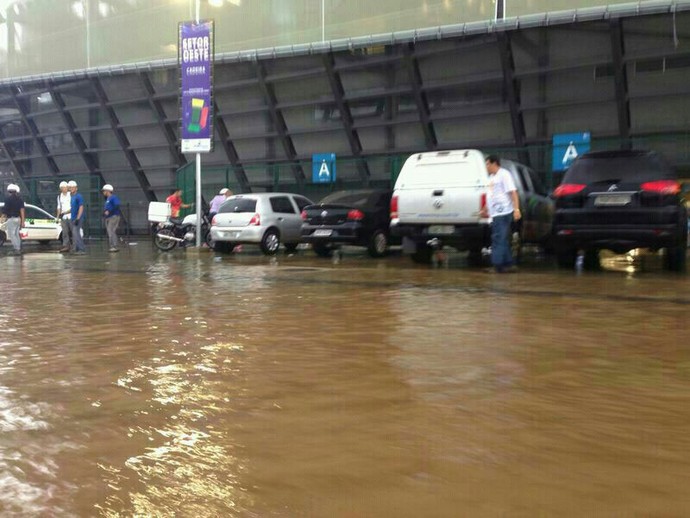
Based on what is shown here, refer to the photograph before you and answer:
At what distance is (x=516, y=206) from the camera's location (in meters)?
10.4

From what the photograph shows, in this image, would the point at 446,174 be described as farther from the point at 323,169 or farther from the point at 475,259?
the point at 323,169

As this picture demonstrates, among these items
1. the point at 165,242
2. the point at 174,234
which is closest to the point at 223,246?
the point at 174,234

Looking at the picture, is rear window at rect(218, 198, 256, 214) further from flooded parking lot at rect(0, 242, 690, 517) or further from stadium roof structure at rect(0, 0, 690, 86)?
flooded parking lot at rect(0, 242, 690, 517)

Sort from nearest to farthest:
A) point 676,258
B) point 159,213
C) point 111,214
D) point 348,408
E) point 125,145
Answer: point 348,408, point 676,258, point 111,214, point 159,213, point 125,145

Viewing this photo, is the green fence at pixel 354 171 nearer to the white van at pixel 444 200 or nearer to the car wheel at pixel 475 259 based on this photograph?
the car wheel at pixel 475 259

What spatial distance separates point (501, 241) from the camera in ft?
34.8

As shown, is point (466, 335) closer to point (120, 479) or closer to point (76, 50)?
point (120, 479)

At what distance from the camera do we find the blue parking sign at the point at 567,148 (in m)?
17.5

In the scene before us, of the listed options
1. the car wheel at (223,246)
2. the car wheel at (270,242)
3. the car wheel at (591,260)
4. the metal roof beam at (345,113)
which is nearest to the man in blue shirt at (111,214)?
the car wheel at (223,246)

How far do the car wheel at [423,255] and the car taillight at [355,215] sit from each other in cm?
196

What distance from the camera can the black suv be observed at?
986 cm

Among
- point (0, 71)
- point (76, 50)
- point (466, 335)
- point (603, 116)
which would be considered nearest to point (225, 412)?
point (466, 335)

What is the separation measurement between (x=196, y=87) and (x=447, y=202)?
353 inches

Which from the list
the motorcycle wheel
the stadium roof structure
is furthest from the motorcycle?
the stadium roof structure
